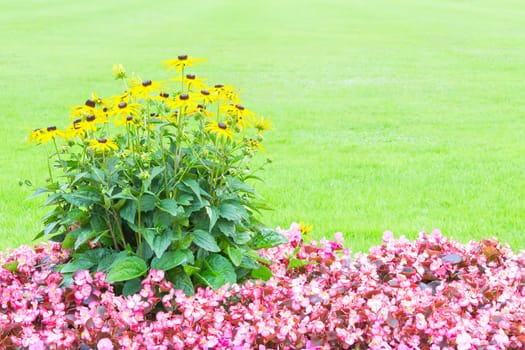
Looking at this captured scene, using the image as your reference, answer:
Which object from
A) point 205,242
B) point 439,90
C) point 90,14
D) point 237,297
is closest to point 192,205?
point 205,242

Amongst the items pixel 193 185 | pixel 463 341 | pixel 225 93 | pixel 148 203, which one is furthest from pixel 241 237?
pixel 463 341

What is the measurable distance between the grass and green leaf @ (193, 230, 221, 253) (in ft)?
6.13

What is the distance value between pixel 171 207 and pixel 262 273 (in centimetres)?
58

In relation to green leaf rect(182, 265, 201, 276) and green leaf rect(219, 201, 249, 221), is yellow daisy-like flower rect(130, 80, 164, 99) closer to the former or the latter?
green leaf rect(219, 201, 249, 221)

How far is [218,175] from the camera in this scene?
Answer: 344cm

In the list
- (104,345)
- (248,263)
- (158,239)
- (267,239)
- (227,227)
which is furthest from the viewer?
(267,239)

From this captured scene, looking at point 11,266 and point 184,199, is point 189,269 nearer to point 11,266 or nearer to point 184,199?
point 184,199

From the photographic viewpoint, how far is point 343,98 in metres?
11.5

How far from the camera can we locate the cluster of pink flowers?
9.34 ft

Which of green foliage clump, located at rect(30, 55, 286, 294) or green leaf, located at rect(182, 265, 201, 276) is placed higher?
green foliage clump, located at rect(30, 55, 286, 294)

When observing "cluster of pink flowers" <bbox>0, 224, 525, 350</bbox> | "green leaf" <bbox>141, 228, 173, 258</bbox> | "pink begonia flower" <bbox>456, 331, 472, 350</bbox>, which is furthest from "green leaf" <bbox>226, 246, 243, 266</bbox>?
"pink begonia flower" <bbox>456, 331, 472, 350</bbox>

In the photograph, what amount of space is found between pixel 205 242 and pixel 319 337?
2.01 feet

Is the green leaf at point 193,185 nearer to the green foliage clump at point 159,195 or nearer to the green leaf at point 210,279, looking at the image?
the green foliage clump at point 159,195

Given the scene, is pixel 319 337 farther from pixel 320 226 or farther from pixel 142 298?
pixel 320 226
